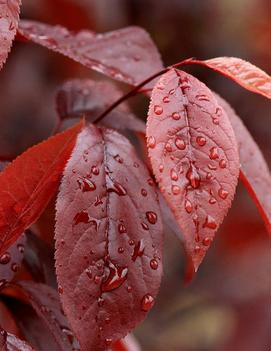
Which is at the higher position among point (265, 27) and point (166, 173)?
point (166, 173)

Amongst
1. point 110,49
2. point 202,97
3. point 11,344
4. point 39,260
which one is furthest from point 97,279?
point 110,49

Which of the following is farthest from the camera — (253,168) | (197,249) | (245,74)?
(253,168)

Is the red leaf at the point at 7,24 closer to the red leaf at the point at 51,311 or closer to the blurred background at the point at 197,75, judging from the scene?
the red leaf at the point at 51,311

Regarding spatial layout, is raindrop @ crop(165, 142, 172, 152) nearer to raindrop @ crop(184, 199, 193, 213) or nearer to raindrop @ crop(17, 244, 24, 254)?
raindrop @ crop(184, 199, 193, 213)

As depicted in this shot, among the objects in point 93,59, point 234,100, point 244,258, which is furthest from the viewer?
point 244,258

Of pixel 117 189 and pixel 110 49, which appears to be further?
pixel 110 49

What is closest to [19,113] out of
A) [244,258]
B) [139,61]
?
[244,258]

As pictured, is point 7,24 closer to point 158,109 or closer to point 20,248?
point 158,109

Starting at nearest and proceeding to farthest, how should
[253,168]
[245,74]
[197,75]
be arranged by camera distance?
[245,74], [253,168], [197,75]

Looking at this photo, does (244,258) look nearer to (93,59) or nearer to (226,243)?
(226,243)
